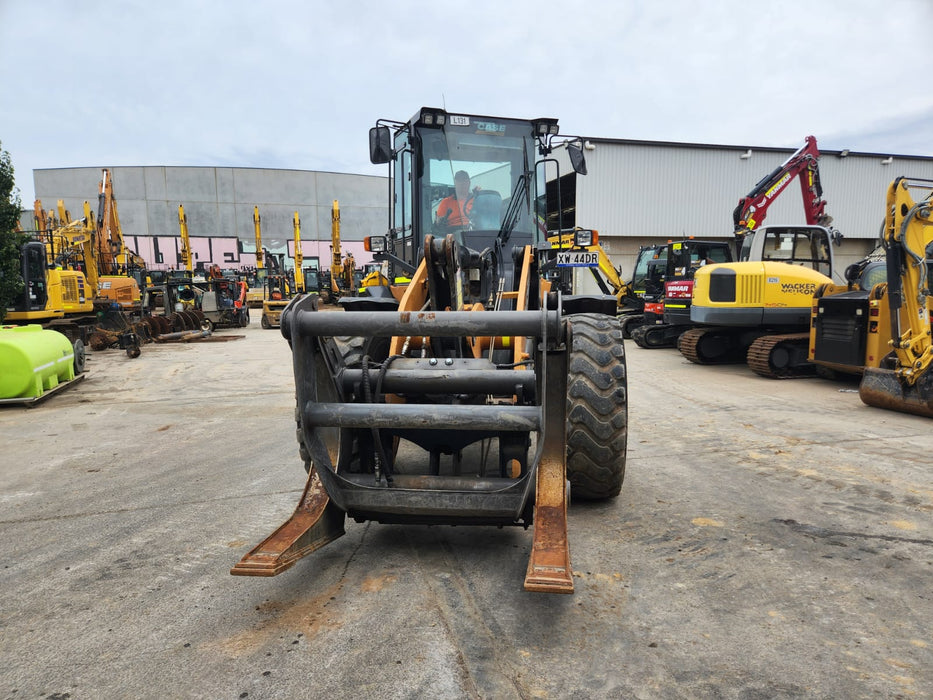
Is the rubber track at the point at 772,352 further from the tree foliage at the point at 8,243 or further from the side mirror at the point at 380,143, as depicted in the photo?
the tree foliage at the point at 8,243

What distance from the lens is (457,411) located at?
8.66 feet

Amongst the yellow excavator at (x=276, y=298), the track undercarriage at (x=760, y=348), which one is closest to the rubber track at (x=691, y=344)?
the track undercarriage at (x=760, y=348)

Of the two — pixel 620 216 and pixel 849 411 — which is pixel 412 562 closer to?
pixel 849 411

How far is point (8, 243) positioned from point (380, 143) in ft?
31.6

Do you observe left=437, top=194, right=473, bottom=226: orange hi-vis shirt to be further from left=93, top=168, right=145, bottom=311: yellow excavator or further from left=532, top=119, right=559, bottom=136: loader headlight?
left=93, top=168, right=145, bottom=311: yellow excavator

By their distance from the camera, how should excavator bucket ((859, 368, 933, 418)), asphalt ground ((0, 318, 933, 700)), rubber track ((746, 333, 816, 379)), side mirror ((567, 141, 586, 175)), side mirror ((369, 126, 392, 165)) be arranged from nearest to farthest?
1. asphalt ground ((0, 318, 933, 700))
2. side mirror ((369, 126, 392, 165))
3. side mirror ((567, 141, 586, 175))
4. excavator bucket ((859, 368, 933, 418))
5. rubber track ((746, 333, 816, 379))

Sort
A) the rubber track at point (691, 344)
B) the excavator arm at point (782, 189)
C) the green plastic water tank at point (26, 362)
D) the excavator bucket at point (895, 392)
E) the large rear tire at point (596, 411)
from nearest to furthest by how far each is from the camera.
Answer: the large rear tire at point (596, 411), the excavator bucket at point (895, 392), the green plastic water tank at point (26, 362), the rubber track at point (691, 344), the excavator arm at point (782, 189)

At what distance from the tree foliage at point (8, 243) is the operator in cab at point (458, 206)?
31.9 feet

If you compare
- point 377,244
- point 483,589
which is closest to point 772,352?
point 377,244

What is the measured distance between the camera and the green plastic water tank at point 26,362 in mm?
7266

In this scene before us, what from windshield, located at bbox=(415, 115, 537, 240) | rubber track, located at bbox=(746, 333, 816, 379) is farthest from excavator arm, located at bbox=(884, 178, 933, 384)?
windshield, located at bbox=(415, 115, 537, 240)

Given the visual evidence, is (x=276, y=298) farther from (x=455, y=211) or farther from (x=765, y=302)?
(x=455, y=211)

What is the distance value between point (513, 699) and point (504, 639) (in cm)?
35

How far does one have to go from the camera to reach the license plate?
6841 mm
